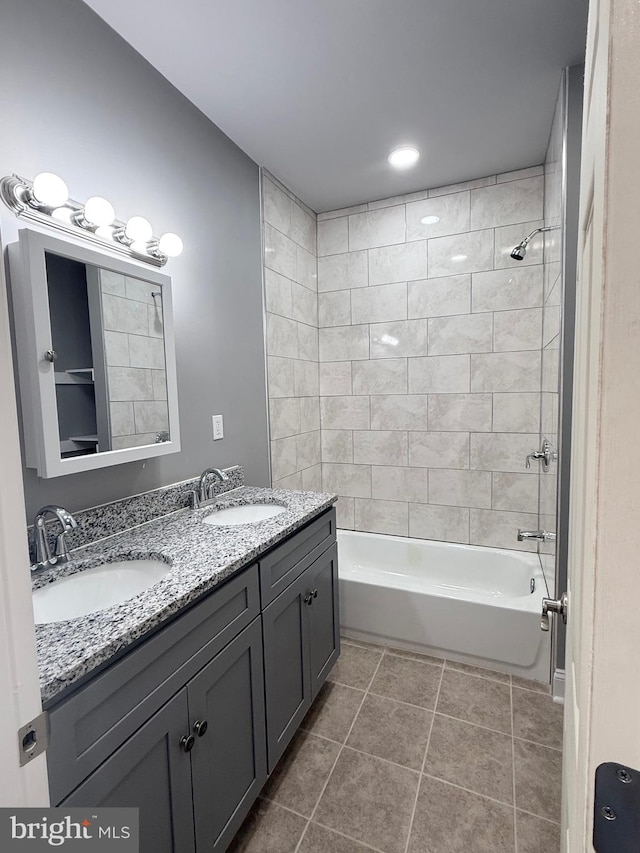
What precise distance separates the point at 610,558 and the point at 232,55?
204 cm

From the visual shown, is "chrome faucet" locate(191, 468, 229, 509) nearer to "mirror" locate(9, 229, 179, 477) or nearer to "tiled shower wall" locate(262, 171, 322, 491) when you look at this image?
"mirror" locate(9, 229, 179, 477)

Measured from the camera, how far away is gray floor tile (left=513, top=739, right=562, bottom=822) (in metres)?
1.43

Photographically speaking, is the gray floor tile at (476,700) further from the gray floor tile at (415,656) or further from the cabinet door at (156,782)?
the cabinet door at (156,782)

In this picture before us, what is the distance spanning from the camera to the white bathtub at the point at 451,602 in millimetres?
2076

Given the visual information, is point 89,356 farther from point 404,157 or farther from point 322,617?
point 404,157

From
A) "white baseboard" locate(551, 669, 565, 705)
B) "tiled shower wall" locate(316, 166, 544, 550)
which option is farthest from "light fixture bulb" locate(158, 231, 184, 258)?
"white baseboard" locate(551, 669, 565, 705)

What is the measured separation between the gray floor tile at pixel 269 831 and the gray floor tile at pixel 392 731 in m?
0.38

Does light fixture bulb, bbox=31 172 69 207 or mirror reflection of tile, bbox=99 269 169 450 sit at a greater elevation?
light fixture bulb, bbox=31 172 69 207

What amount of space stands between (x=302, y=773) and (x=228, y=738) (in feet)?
1.92

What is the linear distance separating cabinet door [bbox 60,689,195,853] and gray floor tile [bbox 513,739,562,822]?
116 cm

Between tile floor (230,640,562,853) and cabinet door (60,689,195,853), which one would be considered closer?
cabinet door (60,689,195,853)

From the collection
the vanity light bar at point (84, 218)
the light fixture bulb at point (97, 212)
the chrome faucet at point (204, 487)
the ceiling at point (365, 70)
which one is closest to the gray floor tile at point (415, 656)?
the chrome faucet at point (204, 487)

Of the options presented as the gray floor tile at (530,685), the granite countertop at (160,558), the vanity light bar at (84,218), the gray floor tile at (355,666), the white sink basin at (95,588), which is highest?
the vanity light bar at (84,218)

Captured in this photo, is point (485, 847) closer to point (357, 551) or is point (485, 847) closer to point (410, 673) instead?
point (410, 673)
